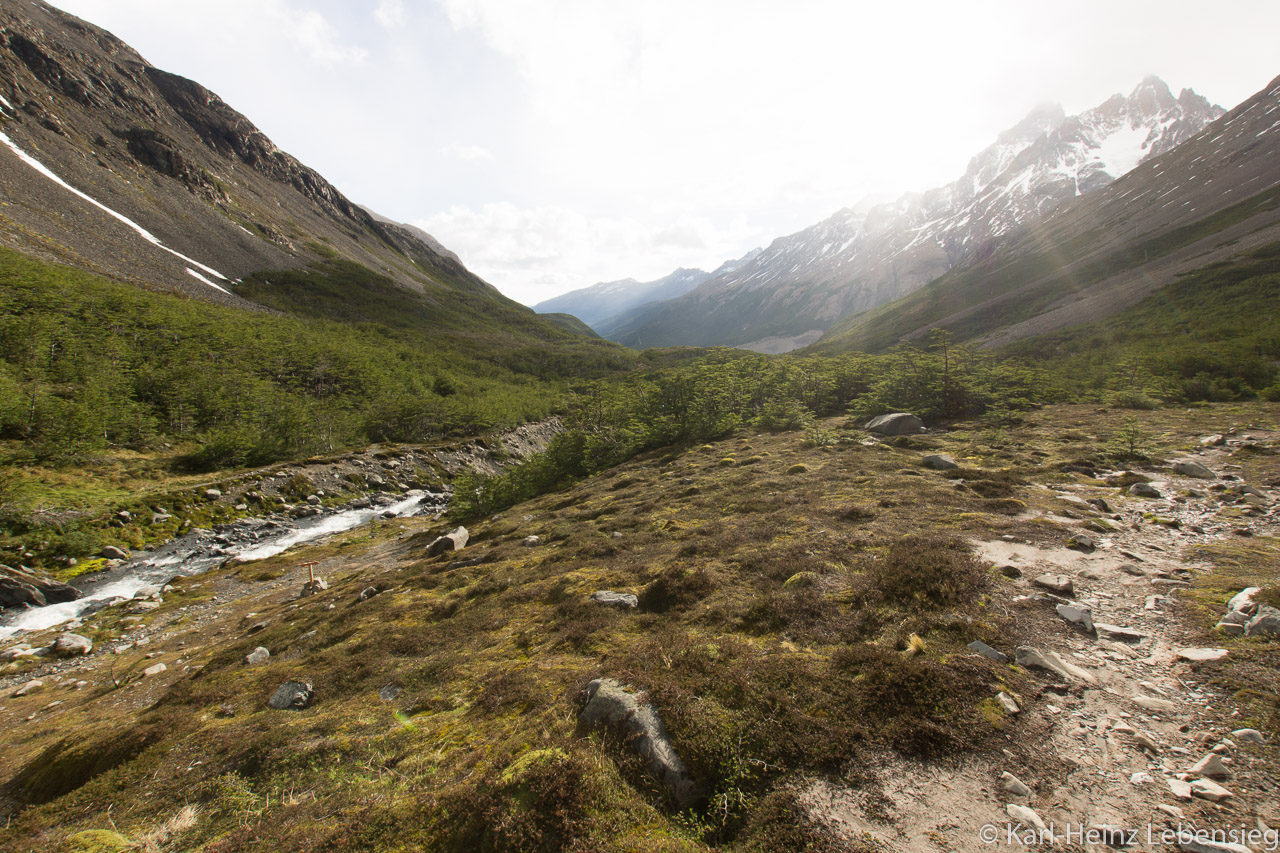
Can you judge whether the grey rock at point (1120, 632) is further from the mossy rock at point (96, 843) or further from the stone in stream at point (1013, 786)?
the mossy rock at point (96, 843)

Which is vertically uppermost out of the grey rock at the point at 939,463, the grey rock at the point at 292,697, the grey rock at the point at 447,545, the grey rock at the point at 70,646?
the grey rock at the point at 70,646

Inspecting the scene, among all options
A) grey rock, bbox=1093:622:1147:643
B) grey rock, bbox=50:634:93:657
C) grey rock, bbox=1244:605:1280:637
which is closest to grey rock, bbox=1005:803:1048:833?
grey rock, bbox=1093:622:1147:643

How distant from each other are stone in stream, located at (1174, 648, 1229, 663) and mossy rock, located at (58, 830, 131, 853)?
493 inches

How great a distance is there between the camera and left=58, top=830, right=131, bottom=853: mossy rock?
479 cm

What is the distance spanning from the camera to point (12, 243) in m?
59.3

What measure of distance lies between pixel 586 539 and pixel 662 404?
25.4m

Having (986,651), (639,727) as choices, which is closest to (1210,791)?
(986,651)

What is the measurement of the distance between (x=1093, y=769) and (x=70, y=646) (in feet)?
85.7

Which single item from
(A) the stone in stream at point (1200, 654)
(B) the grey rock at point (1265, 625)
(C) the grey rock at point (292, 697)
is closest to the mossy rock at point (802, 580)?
(A) the stone in stream at point (1200, 654)

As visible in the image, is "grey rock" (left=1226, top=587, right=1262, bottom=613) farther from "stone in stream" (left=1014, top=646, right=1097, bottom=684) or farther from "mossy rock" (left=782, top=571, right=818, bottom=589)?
"mossy rock" (left=782, top=571, right=818, bottom=589)

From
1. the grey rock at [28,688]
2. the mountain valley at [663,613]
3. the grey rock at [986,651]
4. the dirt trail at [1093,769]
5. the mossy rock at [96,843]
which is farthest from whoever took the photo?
the grey rock at [28,688]

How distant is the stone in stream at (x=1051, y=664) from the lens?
528 centimetres

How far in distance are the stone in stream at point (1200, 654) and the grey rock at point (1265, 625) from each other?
602mm

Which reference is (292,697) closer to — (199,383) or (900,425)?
(900,425)
